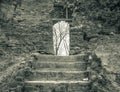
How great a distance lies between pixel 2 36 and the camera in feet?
41.0

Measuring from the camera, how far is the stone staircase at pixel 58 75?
8812 millimetres

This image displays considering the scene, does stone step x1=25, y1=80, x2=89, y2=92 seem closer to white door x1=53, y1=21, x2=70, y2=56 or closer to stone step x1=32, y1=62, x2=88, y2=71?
stone step x1=32, y1=62, x2=88, y2=71

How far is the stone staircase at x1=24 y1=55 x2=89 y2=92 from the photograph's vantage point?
28.9ft

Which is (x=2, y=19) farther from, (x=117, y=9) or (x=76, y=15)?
(x=117, y=9)

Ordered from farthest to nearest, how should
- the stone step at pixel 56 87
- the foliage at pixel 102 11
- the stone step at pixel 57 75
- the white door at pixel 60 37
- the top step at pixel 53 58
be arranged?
the white door at pixel 60 37 → the foliage at pixel 102 11 → the top step at pixel 53 58 → the stone step at pixel 57 75 → the stone step at pixel 56 87

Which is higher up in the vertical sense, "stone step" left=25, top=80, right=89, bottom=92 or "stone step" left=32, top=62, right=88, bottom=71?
"stone step" left=32, top=62, right=88, bottom=71

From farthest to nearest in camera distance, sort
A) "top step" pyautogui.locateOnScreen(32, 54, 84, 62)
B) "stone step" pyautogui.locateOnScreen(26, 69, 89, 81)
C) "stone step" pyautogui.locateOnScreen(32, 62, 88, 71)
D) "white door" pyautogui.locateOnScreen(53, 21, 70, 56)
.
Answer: "white door" pyautogui.locateOnScreen(53, 21, 70, 56) → "top step" pyautogui.locateOnScreen(32, 54, 84, 62) → "stone step" pyautogui.locateOnScreen(32, 62, 88, 71) → "stone step" pyautogui.locateOnScreen(26, 69, 89, 81)

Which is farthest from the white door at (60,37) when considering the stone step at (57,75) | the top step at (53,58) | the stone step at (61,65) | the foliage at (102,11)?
the stone step at (57,75)

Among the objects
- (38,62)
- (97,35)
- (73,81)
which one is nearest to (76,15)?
(97,35)

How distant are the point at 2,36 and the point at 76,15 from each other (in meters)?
3.12

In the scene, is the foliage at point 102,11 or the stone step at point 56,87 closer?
the stone step at point 56,87

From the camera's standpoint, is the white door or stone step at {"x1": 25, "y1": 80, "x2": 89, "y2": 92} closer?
stone step at {"x1": 25, "y1": 80, "x2": 89, "y2": 92}

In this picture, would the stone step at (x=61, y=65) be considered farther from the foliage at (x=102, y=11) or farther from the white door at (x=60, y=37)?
the white door at (x=60, y=37)

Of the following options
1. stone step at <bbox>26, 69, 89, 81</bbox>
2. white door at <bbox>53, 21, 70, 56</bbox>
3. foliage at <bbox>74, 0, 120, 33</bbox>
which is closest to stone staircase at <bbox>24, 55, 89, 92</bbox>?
stone step at <bbox>26, 69, 89, 81</bbox>
